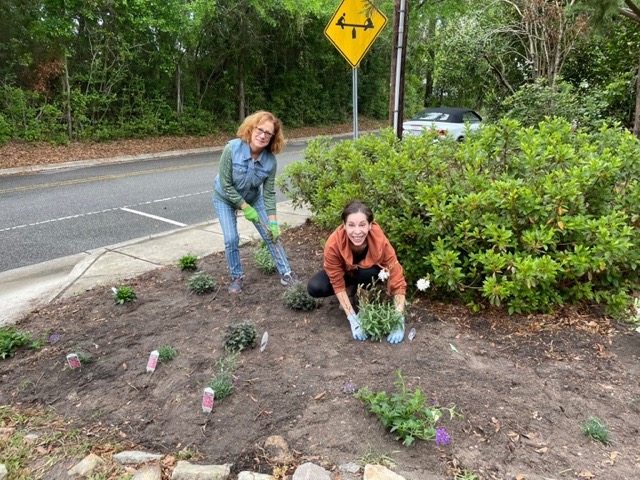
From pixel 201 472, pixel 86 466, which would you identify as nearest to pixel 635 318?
pixel 201 472

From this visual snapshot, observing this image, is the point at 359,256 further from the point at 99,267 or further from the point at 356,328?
the point at 99,267

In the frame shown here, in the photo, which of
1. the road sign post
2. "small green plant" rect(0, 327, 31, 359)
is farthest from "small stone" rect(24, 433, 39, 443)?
the road sign post

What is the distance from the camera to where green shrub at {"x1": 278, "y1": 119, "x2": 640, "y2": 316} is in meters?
3.36

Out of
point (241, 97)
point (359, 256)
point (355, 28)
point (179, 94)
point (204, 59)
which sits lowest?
point (359, 256)

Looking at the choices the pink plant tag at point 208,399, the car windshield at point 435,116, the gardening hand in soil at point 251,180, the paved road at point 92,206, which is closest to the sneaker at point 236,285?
the gardening hand in soil at point 251,180

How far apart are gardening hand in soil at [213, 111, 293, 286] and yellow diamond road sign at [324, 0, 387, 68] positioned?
2953 millimetres

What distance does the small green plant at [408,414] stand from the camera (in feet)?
7.85

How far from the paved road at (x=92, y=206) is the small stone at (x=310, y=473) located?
4837 millimetres

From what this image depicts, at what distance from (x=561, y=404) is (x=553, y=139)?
7.64ft

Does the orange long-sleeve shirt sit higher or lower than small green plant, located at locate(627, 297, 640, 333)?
higher

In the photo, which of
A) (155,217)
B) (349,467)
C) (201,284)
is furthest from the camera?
(155,217)

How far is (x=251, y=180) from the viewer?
167 inches

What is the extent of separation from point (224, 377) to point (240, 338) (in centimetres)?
38

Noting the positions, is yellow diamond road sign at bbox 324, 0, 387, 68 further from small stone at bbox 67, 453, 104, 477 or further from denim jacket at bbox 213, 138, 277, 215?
small stone at bbox 67, 453, 104, 477
